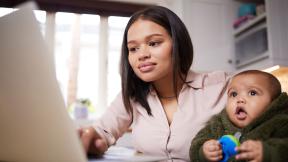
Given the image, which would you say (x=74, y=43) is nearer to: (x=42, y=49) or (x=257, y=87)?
(x=257, y=87)

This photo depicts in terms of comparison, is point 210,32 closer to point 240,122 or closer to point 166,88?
point 166,88

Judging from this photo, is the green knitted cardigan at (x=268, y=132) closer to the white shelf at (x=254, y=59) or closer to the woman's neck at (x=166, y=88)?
the woman's neck at (x=166, y=88)

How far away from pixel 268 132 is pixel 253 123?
38mm

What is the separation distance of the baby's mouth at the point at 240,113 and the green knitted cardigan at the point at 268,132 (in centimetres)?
3

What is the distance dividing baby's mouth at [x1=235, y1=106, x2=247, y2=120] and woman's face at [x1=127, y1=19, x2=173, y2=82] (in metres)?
0.25

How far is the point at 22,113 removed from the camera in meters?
0.39

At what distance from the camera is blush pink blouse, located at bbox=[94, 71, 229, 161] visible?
0.85 meters

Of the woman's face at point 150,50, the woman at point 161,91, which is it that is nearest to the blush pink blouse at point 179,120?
the woman at point 161,91

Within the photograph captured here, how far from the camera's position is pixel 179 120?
34.3 inches

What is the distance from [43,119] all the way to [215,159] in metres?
0.42

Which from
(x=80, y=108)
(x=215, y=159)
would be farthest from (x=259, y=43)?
(x=215, y=159)

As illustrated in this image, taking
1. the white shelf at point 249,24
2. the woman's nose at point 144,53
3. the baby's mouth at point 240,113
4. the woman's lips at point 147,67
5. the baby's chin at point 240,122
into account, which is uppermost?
the white shelf at point 249,24

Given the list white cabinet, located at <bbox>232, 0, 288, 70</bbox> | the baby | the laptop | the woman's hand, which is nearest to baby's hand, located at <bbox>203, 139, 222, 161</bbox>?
the baby

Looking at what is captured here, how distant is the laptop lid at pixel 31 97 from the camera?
0.32 meters
